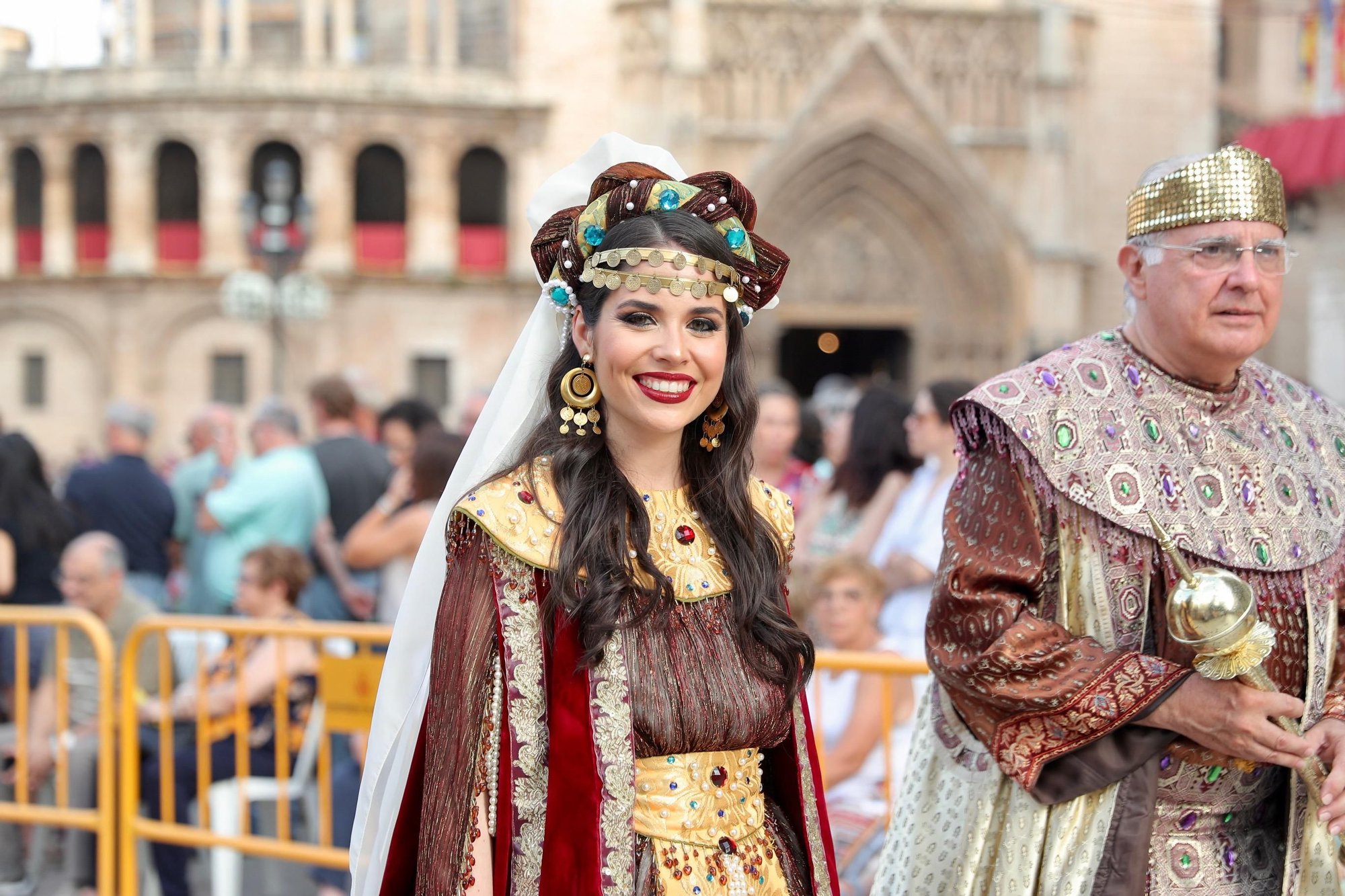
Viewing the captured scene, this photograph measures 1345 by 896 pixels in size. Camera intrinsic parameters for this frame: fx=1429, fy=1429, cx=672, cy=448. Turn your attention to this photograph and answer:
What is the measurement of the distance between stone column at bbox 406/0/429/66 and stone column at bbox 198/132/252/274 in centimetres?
279

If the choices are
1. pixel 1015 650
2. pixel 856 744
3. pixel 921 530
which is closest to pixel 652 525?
pixel 1015 650

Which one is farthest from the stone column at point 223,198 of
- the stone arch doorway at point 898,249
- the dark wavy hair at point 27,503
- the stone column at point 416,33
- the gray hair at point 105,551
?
the gray hair at point 105,551

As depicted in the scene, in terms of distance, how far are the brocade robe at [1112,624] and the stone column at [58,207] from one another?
Result: 2172 cm

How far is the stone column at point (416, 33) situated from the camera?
71.2 ft

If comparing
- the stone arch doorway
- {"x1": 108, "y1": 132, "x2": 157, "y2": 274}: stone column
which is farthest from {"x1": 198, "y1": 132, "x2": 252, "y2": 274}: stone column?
the stone arch doorway

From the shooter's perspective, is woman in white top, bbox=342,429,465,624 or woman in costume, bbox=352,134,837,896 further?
woman in white top, bbox=342,429,465,624

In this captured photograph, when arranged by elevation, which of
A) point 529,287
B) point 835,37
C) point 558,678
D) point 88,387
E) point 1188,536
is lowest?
point 558,678

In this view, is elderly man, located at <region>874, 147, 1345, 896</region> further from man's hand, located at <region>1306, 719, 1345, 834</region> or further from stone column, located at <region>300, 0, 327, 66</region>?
stone column, located at <region>300, 0, 327, 66</region>

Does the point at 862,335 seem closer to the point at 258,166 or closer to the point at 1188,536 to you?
the point at 258,166

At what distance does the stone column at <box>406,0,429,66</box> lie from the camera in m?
21.7

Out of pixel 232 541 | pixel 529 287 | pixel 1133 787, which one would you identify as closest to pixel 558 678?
pixel 1133 787

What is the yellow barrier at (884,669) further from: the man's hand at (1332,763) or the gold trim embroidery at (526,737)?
the gold trim embroidery at (526,737)

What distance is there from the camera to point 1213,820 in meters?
2.76

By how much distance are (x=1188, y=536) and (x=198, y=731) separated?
3777 mm
